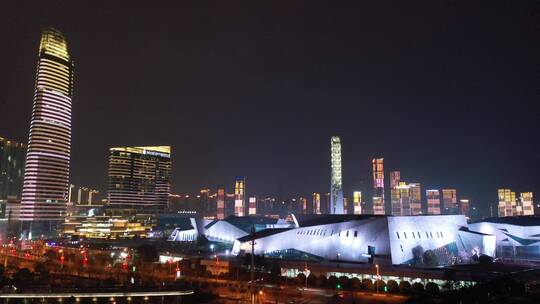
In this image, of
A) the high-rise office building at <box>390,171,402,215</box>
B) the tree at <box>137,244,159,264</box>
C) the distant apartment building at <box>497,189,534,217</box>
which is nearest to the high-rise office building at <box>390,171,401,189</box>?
the high-rise office building at <box>390,171,402,215</box>

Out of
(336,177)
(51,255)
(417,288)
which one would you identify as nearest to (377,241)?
(417,288)

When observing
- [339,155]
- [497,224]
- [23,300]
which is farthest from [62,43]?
[497,224]

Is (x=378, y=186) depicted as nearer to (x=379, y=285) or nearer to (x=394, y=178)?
(x=394, y=178)

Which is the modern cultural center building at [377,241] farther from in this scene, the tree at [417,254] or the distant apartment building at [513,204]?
the distant apartment building at [513,204]

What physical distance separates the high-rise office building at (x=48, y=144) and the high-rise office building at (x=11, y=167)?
4824cm

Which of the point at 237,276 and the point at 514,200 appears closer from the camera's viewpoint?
the point at 237,276

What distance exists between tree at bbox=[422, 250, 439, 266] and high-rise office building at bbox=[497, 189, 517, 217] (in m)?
146

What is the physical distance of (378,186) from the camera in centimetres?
17838

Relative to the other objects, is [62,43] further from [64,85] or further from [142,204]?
[142,204]

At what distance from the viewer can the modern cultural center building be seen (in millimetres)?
63469

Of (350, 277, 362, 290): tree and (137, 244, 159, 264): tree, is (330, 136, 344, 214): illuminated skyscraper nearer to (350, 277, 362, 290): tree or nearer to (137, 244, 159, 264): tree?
(137, 244, 159, 264): tree

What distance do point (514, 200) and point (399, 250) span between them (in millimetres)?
166618

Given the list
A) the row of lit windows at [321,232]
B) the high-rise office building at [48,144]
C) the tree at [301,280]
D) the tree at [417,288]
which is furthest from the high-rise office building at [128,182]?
the tree at [417,288]

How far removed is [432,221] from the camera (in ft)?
236
